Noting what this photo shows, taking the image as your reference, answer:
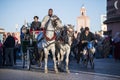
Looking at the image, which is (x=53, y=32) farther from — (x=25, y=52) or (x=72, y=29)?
(x=25, y=52)

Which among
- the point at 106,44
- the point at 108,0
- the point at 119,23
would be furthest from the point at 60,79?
the point at 108,0

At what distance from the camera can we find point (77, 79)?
1341 centimetres

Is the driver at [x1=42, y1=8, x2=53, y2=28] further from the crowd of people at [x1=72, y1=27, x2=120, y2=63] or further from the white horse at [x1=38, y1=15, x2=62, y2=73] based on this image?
the crowd of people at [x1=72, y1=27, x2=120, y2=63]

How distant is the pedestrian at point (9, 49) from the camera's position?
22922mm

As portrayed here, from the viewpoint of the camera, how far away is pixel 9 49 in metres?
23.1

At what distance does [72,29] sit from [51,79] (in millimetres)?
4395

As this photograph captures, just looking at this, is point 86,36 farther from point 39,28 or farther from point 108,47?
point 108,47

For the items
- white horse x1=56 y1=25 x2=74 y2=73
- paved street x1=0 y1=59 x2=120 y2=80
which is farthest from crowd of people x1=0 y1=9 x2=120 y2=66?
paved street x1=0 y1=59 x2=120 y2=80

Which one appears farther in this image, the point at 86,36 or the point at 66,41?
the point at 86,36

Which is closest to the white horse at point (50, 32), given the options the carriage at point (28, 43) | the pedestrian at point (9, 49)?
the carriage at point (28, 43)

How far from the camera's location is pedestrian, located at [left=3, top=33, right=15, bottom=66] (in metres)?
22.9

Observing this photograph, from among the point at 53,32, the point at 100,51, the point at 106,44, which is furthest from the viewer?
the point at 100,51

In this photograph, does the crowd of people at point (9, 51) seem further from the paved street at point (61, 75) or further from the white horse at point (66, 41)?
the white horse at point (66, 41)

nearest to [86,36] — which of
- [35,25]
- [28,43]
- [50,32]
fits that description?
[35,25]
